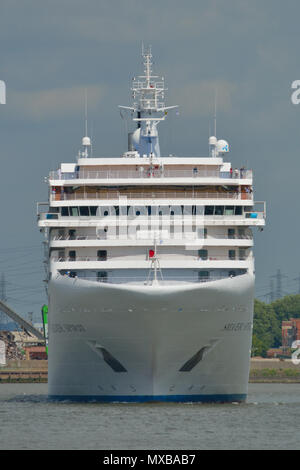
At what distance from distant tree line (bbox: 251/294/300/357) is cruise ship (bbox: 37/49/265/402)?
4133 inches

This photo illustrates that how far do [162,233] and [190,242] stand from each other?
53.1 inches

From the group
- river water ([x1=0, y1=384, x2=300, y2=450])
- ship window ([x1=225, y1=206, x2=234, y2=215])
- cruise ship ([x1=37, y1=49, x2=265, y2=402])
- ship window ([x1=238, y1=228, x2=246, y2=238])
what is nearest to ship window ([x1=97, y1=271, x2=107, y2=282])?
cruise ship ([x1=37, y1=49, x2=265, y2=402])

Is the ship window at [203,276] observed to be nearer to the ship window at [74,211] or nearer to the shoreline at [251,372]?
the ship window at [74,211]

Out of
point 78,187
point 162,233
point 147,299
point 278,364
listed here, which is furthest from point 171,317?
point 278,364

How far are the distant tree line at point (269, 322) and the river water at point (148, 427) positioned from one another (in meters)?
109

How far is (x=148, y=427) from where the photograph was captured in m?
50.6

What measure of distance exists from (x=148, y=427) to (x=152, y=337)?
6572mm

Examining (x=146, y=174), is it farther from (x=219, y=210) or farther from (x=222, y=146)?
(x=222, y=146)

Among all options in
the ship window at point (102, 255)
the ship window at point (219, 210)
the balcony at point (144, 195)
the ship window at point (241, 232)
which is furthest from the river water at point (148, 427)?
the balcony at point (144, 195)

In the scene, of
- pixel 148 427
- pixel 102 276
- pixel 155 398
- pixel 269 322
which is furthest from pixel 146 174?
pixel 269 322

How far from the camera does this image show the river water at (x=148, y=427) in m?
46.5

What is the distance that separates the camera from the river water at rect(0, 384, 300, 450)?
46.5 meters

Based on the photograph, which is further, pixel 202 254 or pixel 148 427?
pixel 202 254

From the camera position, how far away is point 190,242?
197 ft
